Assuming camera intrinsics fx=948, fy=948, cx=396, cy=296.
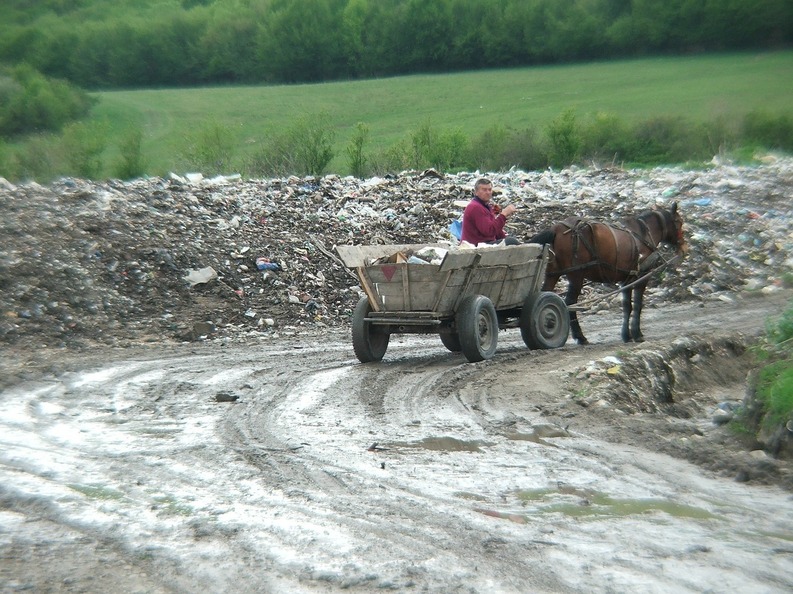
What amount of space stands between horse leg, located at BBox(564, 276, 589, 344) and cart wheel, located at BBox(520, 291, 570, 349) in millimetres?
597

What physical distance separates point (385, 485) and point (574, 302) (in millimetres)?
7381

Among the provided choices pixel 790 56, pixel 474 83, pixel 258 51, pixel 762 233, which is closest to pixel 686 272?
pixel 762 233

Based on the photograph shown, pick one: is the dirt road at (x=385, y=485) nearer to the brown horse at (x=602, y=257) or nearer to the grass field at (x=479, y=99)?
the brown horse at (x=602, y=257)

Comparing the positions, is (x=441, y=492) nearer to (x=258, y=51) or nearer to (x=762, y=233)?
(x=762, y=233)

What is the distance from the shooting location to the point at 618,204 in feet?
75.2

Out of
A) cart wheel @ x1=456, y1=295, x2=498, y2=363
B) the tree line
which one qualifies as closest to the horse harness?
cart wheel @ x1=456, y1=295, x2=498, y2=363

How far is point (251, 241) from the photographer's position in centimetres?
1778

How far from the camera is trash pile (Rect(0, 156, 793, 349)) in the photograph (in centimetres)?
1434

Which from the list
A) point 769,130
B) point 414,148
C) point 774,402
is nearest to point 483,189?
point 774,402

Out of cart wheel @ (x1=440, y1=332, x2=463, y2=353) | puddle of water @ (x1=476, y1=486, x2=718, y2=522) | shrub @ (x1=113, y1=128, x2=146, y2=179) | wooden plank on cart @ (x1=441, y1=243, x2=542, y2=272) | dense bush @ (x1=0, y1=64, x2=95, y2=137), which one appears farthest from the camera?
dense bush @ (x1=0, y1=64, x2=95, y2=137)

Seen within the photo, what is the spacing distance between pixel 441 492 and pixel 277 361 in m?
5.90

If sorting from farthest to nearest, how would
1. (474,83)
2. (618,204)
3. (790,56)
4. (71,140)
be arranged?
1. (474,83)
2. (790,56)
3. (71,140)
4. (618,204)

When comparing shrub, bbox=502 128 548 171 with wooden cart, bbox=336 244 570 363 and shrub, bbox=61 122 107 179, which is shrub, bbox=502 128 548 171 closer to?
shrub, bbox=61 122 107 179

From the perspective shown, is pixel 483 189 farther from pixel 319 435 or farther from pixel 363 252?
pixel 319 435
